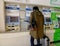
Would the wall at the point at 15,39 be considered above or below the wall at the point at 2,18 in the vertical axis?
below

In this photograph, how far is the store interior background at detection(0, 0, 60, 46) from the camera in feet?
4.10

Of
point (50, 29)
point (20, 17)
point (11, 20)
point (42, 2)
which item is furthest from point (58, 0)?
point (11, 20)

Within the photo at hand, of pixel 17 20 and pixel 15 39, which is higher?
pixel 17 20

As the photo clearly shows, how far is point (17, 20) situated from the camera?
4.50 ft

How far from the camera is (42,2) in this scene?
56.2 inches

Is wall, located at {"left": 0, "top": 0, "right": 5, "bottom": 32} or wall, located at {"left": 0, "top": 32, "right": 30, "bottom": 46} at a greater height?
wall, located at {"left": 0, "top": 0, "right": 5, "bottom": 32}

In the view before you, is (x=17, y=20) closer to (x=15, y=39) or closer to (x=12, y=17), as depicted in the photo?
(x=12, y=17)

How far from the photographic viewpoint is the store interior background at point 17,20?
1.25m

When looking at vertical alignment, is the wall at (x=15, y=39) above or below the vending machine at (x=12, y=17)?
below

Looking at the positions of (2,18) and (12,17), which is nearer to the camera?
(2,18)

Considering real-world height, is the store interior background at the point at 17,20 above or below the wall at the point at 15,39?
above

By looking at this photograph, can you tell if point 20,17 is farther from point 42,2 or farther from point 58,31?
point 58,31

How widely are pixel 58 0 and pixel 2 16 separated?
76cm

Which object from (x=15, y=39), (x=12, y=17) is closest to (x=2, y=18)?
(x=12, y=17)
